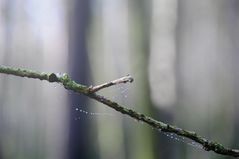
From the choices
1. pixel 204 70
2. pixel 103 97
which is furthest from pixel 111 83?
pixel 204 70

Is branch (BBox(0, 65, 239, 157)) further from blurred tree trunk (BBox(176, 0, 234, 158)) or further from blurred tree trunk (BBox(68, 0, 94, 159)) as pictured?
blurred tree trunk (BBox(68, 0, 94, 159))

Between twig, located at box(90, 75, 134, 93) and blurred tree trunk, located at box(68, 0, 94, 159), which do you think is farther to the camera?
blurred tree trunk, located at box(68, 0, 94, 159)

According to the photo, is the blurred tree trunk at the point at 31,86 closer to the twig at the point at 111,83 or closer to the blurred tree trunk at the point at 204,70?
the blurred tree trunk at the point at 204,70

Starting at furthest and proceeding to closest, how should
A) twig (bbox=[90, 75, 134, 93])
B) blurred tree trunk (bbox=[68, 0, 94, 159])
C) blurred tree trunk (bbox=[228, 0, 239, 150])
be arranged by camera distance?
blurred tree trunk (bbox=[68, 0, 94, 159]) < blurred tree trunk (bbox=[228, 0, 239, 150]) < twig (bbox=[90, 75, 134, 93])

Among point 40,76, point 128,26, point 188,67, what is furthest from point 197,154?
point 40,76

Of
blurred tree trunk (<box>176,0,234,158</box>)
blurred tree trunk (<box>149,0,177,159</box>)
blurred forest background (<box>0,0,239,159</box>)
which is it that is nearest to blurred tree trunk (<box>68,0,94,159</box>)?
blurred forest background (<box>0,0,239,159</box>)

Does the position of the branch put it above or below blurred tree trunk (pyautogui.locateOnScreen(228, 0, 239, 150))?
above

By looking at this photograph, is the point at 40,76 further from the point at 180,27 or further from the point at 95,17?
the point at 95,17

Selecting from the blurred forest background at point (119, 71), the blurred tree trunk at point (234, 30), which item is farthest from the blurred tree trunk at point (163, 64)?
the blurred tree trunk at point (234, 30)
